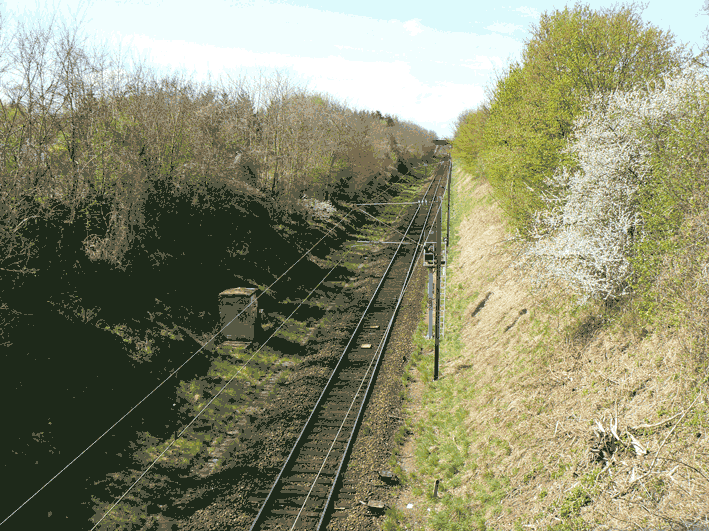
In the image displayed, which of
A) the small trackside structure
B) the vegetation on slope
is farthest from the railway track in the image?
the small trackside structure

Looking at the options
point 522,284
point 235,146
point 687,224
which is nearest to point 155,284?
point 235,146

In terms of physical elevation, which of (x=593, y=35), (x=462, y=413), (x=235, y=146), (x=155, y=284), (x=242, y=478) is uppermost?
(x=593, y=35)

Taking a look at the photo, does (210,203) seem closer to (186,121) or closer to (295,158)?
(186,121)

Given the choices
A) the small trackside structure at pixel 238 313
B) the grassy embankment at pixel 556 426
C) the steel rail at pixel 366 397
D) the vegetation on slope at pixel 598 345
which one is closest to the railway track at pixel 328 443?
the steel rail at pixel 366 397

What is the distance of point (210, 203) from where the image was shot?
27.2m

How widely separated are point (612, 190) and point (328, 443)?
12.0 metres

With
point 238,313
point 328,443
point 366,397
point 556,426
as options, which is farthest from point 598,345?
point 238,313

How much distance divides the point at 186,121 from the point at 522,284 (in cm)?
2152

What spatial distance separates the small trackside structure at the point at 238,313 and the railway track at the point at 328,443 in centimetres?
479

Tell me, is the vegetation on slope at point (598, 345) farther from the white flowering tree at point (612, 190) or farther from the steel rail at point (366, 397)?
the steel rail at point (366, 397)

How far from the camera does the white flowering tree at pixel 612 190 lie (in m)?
11.9

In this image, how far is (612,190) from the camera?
1288 centimetres

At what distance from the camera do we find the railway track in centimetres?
1114

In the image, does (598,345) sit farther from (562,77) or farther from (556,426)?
(562,77)
